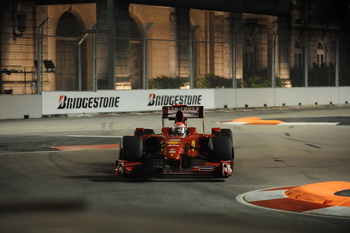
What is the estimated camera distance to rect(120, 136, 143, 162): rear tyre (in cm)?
1129

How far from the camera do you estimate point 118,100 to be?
2928 cm

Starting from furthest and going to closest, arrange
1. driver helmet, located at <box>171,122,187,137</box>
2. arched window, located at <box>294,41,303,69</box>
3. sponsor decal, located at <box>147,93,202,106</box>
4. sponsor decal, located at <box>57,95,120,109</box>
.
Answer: arched window, located at <box>294,41,303,69</box> < sponsor decal, located at <box>147,93,202,106</box> < sponsor decal, located at <box>57,95,120,109</box> < driver helmet, located at <box>171,122,187,137</box>

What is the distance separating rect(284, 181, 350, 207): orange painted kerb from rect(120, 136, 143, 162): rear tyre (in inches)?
102

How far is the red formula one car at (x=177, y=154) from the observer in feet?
35.8

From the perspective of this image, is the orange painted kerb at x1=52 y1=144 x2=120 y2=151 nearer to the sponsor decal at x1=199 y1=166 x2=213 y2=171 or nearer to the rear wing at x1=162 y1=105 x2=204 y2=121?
the rear wing at x1=162 y1=105 x2=204 y2=121

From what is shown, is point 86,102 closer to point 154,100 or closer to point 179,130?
point 154,100

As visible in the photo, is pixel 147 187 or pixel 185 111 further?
pixel 185 111

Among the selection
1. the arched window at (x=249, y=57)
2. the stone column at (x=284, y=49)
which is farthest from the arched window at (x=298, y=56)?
the arched window at (x=249, y=57)

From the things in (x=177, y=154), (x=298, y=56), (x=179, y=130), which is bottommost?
(x=177, y=154)

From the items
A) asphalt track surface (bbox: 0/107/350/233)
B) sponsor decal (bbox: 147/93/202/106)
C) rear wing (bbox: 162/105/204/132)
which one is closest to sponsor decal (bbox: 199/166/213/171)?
asphalt track surface (bbox: 0/107/350/233)

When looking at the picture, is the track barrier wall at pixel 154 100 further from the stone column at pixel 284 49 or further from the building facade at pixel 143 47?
the stone column at pixel 284 49

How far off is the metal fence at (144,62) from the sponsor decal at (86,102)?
1.88ft

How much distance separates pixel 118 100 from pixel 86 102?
60.7 inches

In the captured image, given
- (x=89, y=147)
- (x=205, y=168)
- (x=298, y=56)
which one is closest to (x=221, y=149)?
(x=205, y=168)
